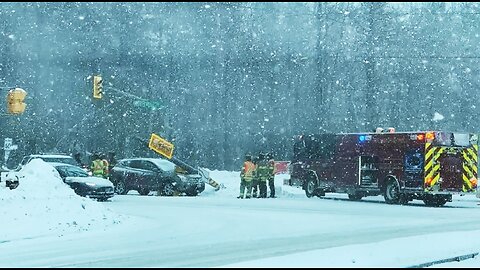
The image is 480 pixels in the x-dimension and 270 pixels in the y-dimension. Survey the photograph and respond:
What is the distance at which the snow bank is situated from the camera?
15.8 m

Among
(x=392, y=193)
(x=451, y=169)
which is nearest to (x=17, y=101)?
(x=392, y=193)

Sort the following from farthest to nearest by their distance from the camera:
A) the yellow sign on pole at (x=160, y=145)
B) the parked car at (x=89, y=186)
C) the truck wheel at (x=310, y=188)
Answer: the yellow sign on pole at (x=160, y=145) < the truck wheel at (x=310, y=188) < the parked car at (x=89, y=186)

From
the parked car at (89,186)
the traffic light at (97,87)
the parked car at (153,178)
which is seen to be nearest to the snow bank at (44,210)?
the parked car at (89,186)

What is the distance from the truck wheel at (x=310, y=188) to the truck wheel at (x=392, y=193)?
4188 mm

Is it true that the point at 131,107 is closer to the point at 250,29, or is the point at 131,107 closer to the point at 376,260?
the point at 250,29

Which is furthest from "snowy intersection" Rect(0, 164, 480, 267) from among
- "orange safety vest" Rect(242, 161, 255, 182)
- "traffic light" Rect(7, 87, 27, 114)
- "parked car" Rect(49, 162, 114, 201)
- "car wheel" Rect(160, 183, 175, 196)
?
"traffic light" Rect(7, 87, 27, 114)

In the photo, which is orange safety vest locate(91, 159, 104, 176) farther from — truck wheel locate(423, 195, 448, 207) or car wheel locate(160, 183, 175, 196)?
truck wheel locate(423, 195, 448, 207)

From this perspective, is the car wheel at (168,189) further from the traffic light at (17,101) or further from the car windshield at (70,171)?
the traffic light at (17,101)

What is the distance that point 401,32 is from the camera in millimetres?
62969

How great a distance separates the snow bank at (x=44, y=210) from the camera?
1580cm

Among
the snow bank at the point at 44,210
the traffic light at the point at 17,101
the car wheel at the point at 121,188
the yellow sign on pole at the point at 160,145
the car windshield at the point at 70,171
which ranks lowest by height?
the car wheel at the point at 121,188

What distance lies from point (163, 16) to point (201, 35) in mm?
3372

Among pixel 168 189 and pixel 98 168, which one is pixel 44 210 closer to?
pixel 98 168

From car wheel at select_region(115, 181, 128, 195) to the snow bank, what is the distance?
1256 cm
